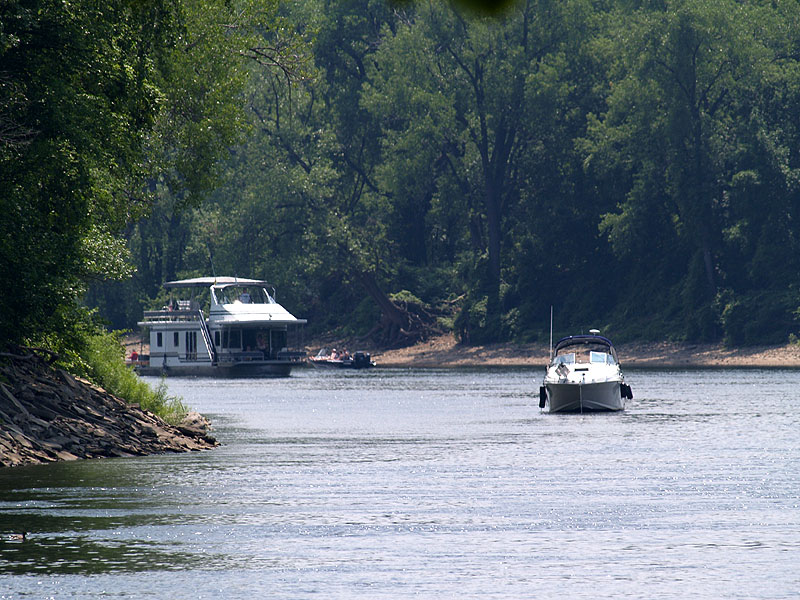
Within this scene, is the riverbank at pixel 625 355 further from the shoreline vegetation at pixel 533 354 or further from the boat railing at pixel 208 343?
the boat railing at pixel 208 343

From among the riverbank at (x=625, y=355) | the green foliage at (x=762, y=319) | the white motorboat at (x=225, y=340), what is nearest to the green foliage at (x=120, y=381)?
the white motorboat at (x=225, y=340)

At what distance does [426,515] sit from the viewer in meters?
22.8

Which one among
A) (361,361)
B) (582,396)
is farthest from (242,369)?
(582,396)

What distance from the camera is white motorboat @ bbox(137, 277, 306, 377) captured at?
84.9m

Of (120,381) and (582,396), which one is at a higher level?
(120,381)

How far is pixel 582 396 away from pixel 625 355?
142 ft

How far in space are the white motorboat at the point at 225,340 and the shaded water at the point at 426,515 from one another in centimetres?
4180

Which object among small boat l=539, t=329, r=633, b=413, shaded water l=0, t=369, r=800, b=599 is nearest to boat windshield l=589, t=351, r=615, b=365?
small boat l=539, t=329, r=633, b=413

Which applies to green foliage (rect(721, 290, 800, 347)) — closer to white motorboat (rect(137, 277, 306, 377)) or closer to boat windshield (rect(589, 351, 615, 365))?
A: white motorboat (rect(137, 277, 306, 377))

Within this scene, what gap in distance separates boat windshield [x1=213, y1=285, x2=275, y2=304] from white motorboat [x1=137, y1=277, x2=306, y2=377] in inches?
2.4

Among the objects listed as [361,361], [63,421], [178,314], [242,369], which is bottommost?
[63,421]

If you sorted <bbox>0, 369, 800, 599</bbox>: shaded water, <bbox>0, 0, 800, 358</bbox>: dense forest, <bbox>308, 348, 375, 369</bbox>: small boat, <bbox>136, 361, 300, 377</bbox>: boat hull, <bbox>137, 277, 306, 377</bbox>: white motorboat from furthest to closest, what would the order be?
1. <bbox>308, 348, 375, 369</bbox>: small boat
2. <bbox>0, 0, 800, 358</bbox>: dense forest
3. <bbox>137, 277, 306, 377</bbox>: white motorboat
4. <bbox>136, 361, 300, 377</bbox>: boat hull
5. <bbox>0, 369, 800, 599</bbox>: shaded water

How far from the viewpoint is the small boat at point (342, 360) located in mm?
97875

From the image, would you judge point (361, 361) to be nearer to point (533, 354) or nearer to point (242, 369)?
point (533, 354)
